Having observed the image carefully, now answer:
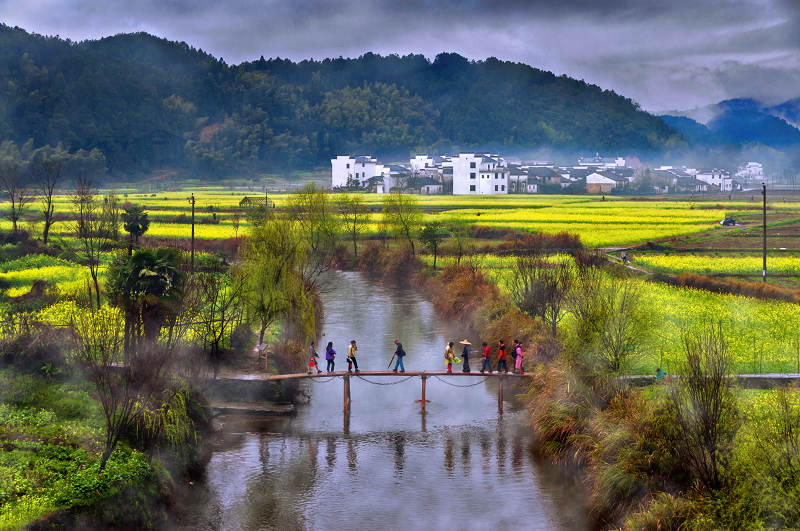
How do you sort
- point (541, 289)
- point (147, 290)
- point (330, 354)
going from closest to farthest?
point (147, 290) < point (330, 354) < point (541, 289)

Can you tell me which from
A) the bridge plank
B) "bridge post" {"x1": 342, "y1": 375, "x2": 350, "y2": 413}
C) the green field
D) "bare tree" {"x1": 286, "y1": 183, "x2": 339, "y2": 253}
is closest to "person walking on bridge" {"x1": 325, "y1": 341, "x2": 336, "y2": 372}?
the bridge plank

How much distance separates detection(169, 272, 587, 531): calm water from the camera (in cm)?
1702

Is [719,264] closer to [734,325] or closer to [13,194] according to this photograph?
[734,325]

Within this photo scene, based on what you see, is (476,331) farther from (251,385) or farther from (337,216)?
(337,216)

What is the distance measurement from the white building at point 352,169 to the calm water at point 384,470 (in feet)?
340

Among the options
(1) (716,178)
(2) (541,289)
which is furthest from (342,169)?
(2) (541,289)

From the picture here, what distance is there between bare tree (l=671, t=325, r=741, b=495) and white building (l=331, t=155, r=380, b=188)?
116645mm

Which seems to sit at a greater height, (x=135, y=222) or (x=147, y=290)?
(x=135, y=222)

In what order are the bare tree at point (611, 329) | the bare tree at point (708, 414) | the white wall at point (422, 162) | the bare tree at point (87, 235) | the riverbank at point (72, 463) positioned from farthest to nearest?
1. the white wall at point (422, 162)
2. the bare tree at point (87, 235)
3. the bare tree at point (611, 329)
4. the riverbank at point (72, 463)
5. the bare tree at point (708, 414)

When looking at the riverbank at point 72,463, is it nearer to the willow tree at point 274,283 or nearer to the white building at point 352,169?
the willow tree at point 274,283

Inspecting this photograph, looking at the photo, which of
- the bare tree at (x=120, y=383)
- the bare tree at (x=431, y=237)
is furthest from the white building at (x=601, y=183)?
the bare tree at (x=120, y=383)

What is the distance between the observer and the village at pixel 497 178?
379ft

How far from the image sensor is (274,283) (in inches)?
1171

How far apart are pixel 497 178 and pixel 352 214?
180ft
